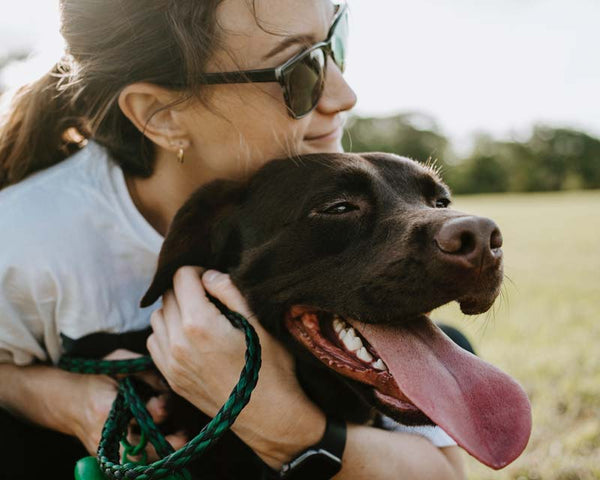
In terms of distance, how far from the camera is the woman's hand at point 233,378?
85.7 inches

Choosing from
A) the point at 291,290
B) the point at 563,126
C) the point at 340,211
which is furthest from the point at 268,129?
the point at 563,126

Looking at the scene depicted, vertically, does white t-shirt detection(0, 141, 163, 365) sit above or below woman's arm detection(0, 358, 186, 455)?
above

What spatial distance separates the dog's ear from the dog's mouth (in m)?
0.54

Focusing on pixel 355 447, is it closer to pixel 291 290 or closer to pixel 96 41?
pixel 291 290

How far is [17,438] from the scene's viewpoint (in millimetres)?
2545

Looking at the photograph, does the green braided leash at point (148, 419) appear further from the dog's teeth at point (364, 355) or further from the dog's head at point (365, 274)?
the dog's teeth at point (364, 355)

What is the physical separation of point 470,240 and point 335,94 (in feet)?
4.17

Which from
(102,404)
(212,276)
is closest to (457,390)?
(212,276)

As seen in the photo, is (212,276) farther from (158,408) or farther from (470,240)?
(470,240)

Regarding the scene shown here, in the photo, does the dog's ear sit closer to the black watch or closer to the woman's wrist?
the woman's wrist

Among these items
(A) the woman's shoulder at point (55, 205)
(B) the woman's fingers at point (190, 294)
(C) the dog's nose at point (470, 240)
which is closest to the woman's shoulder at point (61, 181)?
(A) the woman's shoulder at point (55, 205)

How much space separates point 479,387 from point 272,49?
4.87 ft

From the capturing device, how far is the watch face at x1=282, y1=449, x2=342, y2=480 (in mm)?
2154

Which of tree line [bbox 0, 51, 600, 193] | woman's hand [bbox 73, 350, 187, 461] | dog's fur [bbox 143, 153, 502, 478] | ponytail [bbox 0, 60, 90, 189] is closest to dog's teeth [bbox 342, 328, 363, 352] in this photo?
dog's fur [bbox 143, 153, 502, 478]
